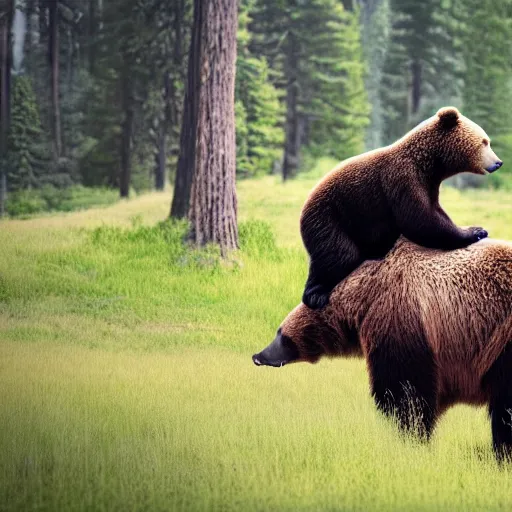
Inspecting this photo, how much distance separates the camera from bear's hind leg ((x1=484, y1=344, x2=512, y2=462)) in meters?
4.50

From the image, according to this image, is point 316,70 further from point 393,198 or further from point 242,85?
point 393,198

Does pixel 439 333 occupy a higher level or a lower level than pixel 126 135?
higher

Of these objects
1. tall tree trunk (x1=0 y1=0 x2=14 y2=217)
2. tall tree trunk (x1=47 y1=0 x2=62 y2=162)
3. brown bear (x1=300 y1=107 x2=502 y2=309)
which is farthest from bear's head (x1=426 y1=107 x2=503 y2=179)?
tall tree trunk (x1=47 y1=0 x2=62 y2=162)

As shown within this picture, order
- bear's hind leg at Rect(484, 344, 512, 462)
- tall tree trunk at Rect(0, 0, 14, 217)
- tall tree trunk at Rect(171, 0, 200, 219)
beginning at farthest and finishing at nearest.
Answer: tall tree trunk at Rect(171, 0, 200, 219) → tall tree trunk at Rect(0, 0, 14, 217) → bear's hind leg at Rect(484, 344, 512, 462)

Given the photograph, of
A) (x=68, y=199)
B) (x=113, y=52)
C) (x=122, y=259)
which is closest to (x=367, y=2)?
(x=113, y=52)

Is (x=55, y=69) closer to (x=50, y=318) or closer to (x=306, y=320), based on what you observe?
(x=50, y=318)

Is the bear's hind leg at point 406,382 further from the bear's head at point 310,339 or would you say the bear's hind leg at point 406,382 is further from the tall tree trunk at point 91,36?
the tall tree trunk at point 91,36

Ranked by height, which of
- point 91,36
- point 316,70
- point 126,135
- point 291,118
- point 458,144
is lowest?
point 291,118

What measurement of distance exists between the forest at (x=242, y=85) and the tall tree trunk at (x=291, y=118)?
0.13 ft

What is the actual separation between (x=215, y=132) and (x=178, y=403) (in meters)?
5.30

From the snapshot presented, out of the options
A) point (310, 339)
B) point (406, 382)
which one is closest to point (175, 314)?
point (310, 339)

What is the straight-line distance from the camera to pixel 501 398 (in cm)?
452

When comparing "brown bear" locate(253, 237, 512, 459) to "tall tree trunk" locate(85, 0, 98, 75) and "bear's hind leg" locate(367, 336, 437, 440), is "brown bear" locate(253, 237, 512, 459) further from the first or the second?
"tall tree trunk" locate(85, 0, 98, 75)

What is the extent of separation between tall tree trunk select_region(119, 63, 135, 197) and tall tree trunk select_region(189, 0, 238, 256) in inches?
276
